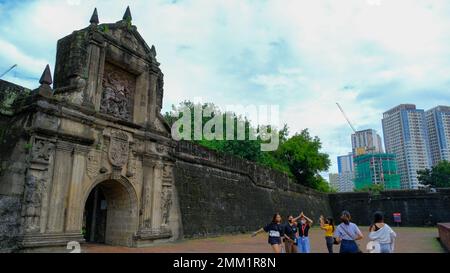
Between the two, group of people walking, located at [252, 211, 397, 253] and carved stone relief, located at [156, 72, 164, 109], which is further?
carved stone relief, located at [156, 72, 164, 109]

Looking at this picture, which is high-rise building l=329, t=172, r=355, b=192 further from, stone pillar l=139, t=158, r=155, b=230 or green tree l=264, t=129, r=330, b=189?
stone pillar l=139, t=158, r=155, b=230

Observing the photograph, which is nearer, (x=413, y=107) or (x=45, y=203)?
(x=45, y=203)

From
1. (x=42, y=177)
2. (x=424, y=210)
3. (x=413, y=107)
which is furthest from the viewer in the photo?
(x=413, y=107)

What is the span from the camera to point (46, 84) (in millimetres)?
7961

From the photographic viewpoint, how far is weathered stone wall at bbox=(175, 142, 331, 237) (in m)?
12.8

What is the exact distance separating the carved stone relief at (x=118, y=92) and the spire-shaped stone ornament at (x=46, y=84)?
1713mm

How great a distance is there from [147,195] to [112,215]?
124 centimetres

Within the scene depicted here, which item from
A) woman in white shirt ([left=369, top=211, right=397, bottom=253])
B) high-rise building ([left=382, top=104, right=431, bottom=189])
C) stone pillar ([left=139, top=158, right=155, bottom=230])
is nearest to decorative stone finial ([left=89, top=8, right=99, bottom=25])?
stone pillar ([left=139, top=158, right=155, bottom=230])

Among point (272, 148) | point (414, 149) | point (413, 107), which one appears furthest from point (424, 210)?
point (413, 107)

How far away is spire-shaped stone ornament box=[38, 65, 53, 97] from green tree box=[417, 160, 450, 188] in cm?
4056

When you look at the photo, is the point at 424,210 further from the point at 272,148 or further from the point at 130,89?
the point at 130,89

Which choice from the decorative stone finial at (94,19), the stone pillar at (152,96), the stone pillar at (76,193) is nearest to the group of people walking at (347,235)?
the stone pillar at (76,193)
